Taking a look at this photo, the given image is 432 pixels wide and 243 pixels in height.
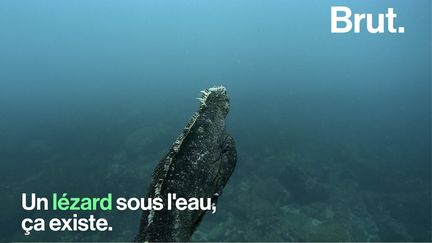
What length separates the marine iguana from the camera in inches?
189

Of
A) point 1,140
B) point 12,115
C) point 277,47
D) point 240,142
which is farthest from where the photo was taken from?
point 277,47

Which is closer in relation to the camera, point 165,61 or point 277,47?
point 165,61

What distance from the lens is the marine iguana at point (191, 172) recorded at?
4.79 meters

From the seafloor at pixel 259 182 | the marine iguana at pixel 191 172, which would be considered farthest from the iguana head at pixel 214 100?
the seafloor at pixel 259 182

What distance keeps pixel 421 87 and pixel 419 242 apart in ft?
234

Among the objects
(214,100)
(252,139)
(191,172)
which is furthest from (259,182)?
(191,172)

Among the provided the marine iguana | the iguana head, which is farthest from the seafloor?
the marine iguana

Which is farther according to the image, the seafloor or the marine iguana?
the seafloor

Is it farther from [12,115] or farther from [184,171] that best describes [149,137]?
[184,171]

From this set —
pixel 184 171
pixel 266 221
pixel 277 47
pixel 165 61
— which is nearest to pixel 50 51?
pixel 165 61

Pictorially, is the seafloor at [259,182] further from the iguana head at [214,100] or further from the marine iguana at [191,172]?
the marine iguana at [191,172]

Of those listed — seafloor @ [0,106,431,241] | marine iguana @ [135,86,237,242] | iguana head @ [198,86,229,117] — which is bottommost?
seafloor @ [0,106,431,241]

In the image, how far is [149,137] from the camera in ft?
184

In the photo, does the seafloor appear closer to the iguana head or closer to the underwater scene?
the underwater scene
